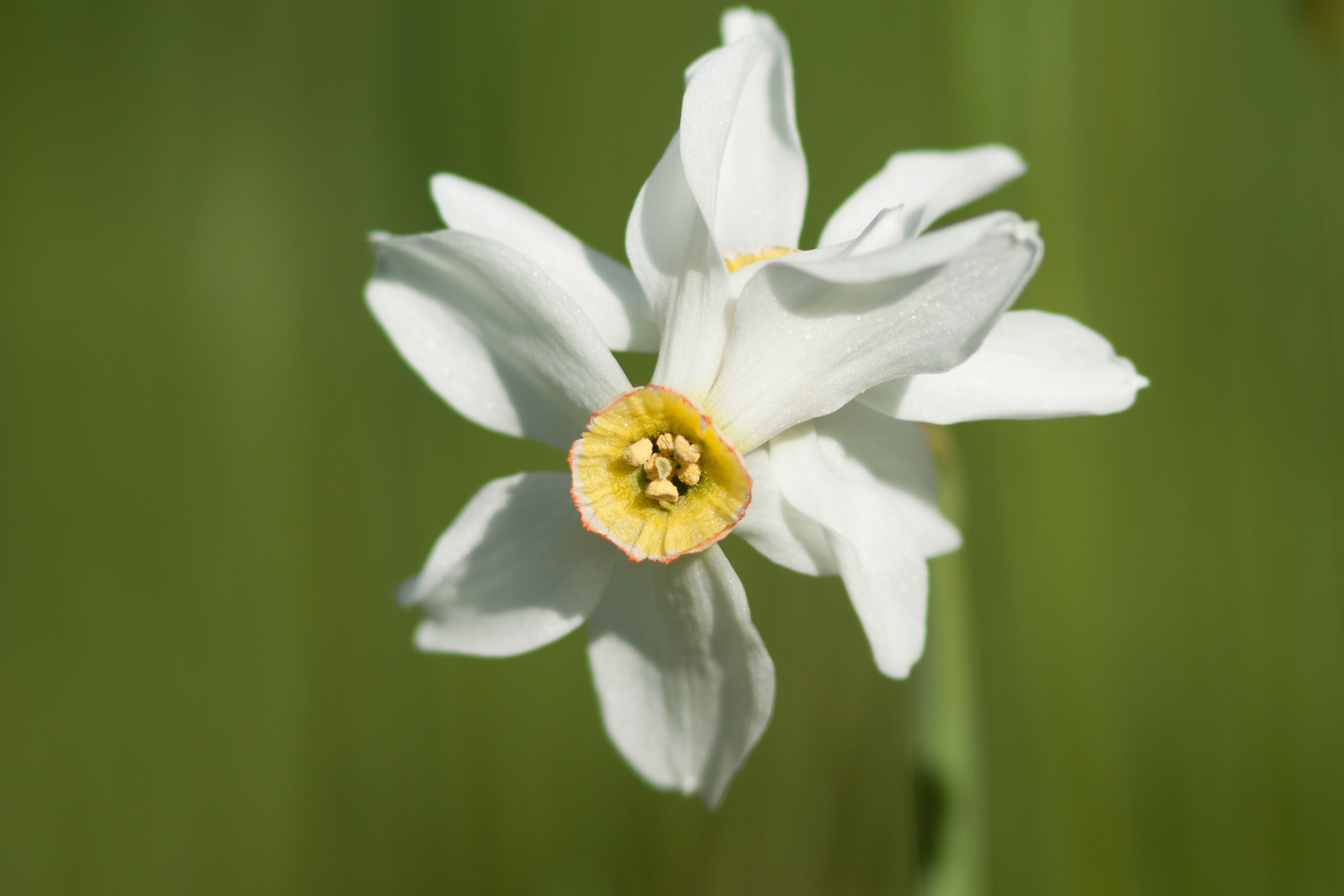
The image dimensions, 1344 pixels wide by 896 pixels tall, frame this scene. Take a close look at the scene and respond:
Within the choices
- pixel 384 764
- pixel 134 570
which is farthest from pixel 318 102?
pixel 384 764

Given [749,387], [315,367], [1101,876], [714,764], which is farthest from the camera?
[315,367]

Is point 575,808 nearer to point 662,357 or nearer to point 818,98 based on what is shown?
point 662,357

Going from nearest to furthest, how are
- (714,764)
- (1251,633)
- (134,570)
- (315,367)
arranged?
(714,764) → (1251,633) → (134,570) → (315,367)

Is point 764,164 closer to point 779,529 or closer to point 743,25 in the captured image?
point 743,25

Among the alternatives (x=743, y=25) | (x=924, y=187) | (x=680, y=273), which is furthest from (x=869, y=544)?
(x=743, y=25)

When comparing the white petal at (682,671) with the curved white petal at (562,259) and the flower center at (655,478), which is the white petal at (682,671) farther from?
the curved white petal at (562,259)

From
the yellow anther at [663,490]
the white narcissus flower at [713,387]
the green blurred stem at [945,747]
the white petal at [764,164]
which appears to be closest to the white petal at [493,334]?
the white narcissus flower at [713,387]

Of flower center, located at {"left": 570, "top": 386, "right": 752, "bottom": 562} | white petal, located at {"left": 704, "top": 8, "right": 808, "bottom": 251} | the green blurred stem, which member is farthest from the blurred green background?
white petal, located at {"left": 704, "top": 8, "right": 808, "bottom": 251}
